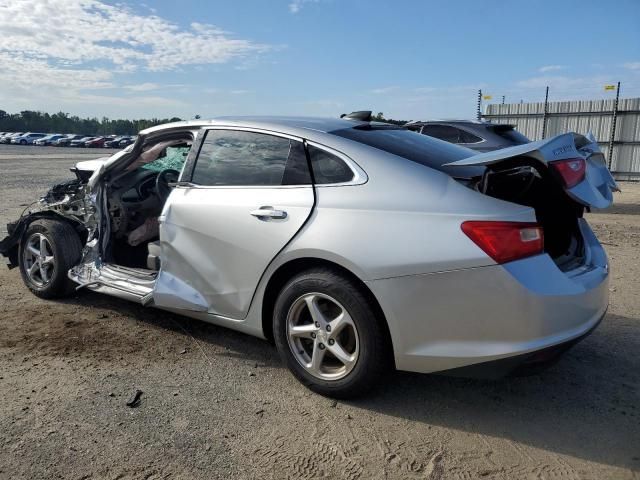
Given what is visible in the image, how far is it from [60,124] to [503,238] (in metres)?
111

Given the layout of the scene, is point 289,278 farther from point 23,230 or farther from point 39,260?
point 23,230

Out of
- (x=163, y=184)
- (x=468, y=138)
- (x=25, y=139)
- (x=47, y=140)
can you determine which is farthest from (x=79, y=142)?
(x=163, y=184)

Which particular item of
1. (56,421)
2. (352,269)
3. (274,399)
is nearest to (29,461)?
(56,421)

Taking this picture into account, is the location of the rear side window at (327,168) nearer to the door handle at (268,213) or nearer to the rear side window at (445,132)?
the door handle at (268,213)

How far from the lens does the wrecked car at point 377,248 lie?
2.70 metres

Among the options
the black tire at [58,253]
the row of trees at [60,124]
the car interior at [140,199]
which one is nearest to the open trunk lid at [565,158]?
the car interior at [140,199]

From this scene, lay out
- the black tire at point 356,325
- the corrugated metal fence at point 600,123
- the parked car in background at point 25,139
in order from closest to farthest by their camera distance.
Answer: the black tire at point 356,325, the corrugated metal fence at point 600,123, the parked car in background at point 25,139

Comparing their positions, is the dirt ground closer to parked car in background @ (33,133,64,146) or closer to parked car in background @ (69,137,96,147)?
parked car in background @ (69,137,96,147)

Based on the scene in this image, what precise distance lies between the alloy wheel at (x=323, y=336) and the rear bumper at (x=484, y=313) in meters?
0.29

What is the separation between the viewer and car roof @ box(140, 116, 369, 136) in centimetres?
352

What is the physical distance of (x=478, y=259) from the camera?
2.66 metres

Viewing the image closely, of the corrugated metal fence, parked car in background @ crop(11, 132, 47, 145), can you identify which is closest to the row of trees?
parked car in background @ crop(11, 132, 47, 145)

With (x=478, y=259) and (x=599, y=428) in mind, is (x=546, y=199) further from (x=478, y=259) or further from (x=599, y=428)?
(x=599, y=428)

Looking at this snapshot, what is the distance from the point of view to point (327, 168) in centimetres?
326
